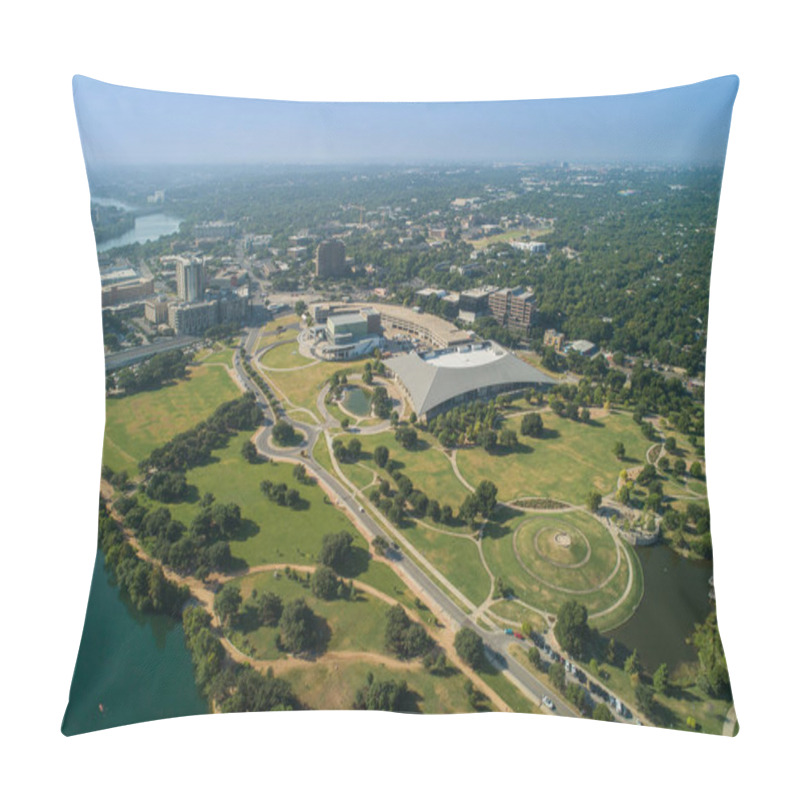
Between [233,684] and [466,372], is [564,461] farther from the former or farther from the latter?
[233,684]

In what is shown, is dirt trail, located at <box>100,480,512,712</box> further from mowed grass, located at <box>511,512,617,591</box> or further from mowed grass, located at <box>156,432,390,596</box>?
mowed grass, located at <box>511,512,617,591</box>

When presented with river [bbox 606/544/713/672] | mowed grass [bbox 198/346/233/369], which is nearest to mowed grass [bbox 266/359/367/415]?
mowed grass [bbox 198/346/233/369]

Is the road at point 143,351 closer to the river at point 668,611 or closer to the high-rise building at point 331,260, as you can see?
the high-rise building at point 331,260

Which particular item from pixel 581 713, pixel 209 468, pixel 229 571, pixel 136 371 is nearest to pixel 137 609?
pixel 229 571

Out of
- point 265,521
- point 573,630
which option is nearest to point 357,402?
point 265,521

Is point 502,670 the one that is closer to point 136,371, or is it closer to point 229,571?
point 229,571

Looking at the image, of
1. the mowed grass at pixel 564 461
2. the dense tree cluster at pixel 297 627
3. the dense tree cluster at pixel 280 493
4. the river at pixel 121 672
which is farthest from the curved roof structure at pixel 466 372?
the river at pixel 121 672
